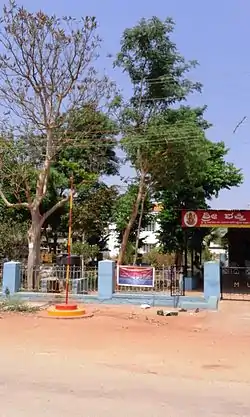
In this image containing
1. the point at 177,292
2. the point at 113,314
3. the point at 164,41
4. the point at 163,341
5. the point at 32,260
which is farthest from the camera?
the point at 164,41

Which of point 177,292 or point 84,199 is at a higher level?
point 84,199

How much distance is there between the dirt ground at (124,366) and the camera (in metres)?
5.70

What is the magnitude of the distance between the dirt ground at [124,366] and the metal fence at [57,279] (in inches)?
173

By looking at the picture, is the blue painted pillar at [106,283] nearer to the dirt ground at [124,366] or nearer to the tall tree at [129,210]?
the dirt ground at [124,366]

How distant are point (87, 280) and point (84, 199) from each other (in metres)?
12.6

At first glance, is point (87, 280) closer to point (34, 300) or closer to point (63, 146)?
point (34, 300)

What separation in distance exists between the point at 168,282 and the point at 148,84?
373 inches

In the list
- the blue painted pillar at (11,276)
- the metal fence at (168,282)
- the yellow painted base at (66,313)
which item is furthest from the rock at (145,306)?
the blue painted pillar at (11,276)

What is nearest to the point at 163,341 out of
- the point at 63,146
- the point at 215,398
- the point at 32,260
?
the point at 215,398

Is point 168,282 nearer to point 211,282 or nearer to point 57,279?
point 211,282

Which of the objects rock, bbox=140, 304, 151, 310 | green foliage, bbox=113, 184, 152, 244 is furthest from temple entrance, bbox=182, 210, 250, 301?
green foliage, bbox=113, 184, 152, 244

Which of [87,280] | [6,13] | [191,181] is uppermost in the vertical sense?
[6,13]

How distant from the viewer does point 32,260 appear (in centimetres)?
1948

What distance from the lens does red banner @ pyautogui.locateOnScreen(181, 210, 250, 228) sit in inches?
803
